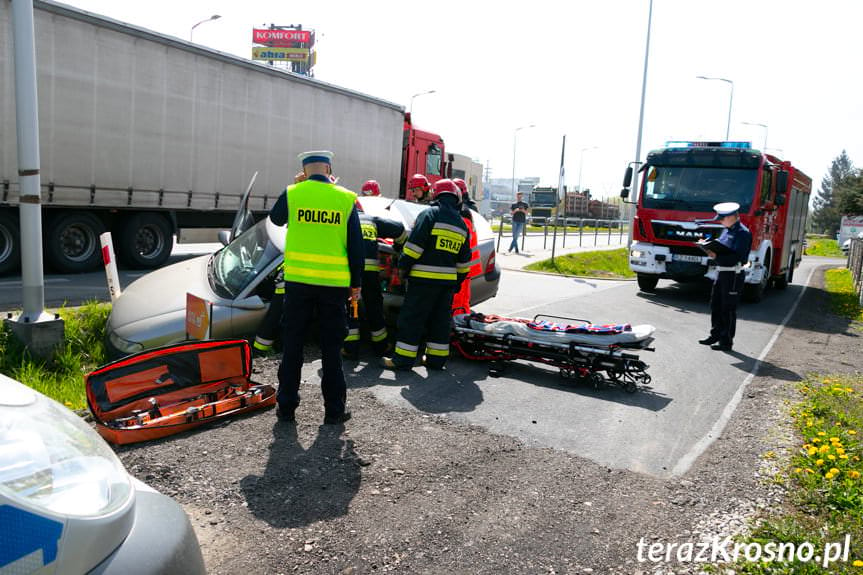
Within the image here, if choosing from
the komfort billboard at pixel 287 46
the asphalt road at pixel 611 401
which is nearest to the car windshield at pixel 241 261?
the asphalt road at pixel 611 401

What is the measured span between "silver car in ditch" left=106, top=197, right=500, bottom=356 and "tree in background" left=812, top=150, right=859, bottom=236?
99250 millimetres

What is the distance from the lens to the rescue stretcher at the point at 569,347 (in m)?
6.03

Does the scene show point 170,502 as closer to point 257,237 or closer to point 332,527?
point 332,527

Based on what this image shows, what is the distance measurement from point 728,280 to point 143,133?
10.1 m

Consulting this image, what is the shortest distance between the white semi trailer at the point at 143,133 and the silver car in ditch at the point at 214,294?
5389 mm

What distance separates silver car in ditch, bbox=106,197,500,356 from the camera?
594cm

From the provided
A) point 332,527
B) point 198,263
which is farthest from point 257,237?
point 332,527

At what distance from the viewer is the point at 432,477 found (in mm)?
3980

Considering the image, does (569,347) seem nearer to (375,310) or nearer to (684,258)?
(375,310)

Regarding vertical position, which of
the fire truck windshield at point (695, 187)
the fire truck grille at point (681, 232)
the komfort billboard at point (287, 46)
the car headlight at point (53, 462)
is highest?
the komfort billboard at point (287, 46)

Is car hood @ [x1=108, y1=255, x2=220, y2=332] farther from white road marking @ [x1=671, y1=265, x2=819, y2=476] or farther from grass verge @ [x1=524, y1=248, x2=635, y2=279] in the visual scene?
grass verge @ [x1=524, y1=248, x2=635, y2=279]

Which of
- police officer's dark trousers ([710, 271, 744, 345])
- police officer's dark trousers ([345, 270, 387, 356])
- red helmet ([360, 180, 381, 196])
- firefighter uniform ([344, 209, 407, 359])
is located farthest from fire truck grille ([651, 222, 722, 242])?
police officer's dark trousers ([345, 270, 387, 356])

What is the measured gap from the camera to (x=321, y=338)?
4875 millimetres

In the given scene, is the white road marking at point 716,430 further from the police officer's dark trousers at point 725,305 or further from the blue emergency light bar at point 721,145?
the blue emergency light bar at point 721,145
